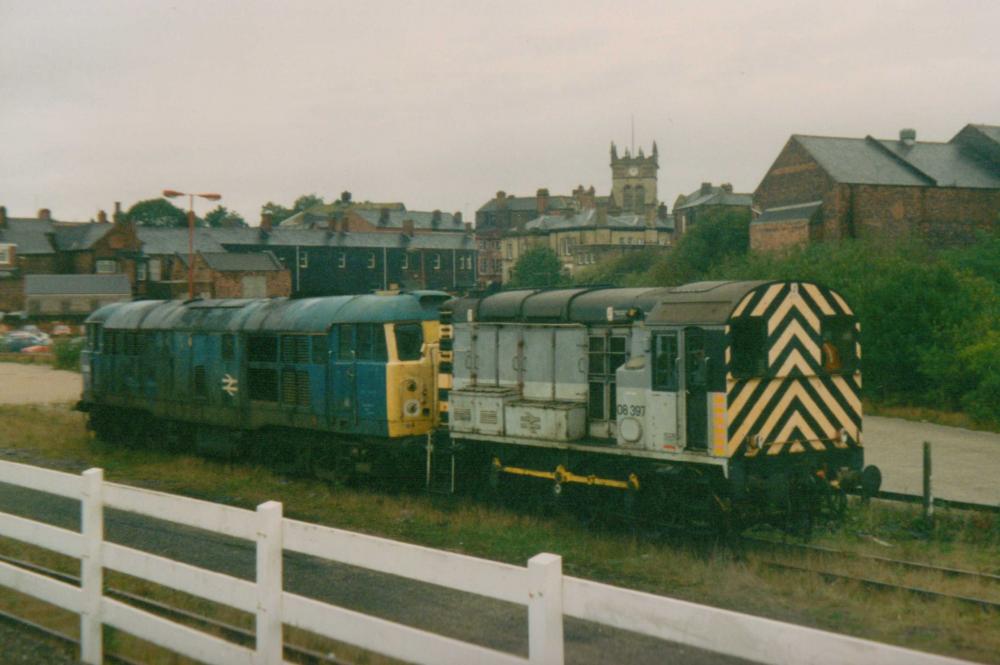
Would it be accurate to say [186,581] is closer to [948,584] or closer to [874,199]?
[948,584]

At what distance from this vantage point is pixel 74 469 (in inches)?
763

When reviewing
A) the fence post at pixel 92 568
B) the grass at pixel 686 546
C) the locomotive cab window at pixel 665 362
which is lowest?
the grass at pixel 686 546

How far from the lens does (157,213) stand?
12219 centimetres

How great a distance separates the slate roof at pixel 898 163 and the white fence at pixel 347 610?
55.8 m

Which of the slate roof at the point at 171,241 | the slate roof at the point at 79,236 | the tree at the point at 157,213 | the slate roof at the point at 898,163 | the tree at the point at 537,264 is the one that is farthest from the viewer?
the tree at the point at 157,213

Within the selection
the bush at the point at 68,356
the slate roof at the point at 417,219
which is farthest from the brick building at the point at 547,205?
the bush at the point at 68,356

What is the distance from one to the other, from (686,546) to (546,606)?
25.8 ft

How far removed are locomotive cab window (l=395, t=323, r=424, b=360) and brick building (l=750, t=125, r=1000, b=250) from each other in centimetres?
4376

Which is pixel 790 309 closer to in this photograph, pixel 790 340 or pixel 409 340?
pixel 790 340

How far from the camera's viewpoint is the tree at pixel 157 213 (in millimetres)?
121750

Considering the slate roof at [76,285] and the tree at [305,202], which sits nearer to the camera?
the slate roof at [76,285]

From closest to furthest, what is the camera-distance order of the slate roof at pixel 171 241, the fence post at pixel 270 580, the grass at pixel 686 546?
the fence post at pixel 270 580 → the grass at pixel 686 546 → the slate roof at pixel 171 241

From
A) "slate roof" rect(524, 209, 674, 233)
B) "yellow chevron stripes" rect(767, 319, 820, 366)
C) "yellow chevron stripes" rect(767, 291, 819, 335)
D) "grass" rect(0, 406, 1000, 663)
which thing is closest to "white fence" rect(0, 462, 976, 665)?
"grass" rect(0, 406, 1000, 663)

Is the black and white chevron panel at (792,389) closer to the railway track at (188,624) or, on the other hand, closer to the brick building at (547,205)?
the railway track at (188,624)
